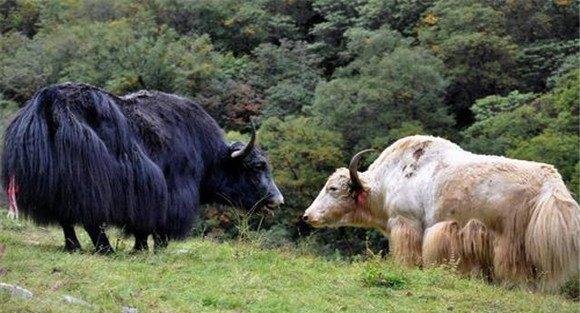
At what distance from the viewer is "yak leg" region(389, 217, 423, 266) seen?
8.05m

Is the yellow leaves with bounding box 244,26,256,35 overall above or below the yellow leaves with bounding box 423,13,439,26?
below

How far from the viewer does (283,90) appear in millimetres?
30062

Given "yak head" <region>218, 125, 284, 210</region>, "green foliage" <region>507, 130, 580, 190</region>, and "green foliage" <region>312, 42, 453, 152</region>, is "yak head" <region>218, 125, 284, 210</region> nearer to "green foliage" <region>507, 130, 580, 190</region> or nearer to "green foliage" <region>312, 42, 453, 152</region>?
"green foliage" <region>507, 130, 580, 190</region>

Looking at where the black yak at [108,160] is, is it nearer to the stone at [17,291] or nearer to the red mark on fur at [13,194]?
the red mark on fur at [13,194]

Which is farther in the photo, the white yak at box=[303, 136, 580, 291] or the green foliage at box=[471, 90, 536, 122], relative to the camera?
the green foliage at box=[471, 90, 536, 122]

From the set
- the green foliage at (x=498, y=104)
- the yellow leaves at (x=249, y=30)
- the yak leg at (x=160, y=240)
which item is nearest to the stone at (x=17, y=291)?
the yak leg at (x=160, y=240)

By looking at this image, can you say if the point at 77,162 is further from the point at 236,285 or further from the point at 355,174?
the point at 355,174

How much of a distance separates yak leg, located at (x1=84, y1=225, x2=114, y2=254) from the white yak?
2.80 metres

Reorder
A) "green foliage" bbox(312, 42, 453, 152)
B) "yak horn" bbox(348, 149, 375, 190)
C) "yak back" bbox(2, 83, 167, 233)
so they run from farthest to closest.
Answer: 1. "green foliage" bbox(312, 42, 453, 152)
2. "yak horn" bbox(348, 149, 375, 190)
3. "yak back" bbox(2, 83, 167, 233)

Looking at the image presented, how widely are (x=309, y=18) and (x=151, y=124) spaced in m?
32.9

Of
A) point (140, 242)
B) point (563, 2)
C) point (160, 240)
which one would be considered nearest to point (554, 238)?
point (160, 240)

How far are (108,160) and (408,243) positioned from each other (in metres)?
2.97

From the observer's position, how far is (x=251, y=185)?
8.84m

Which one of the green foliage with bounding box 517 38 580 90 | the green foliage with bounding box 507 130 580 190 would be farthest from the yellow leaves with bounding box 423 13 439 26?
the green foliage with bounding box 507 130 580 190
